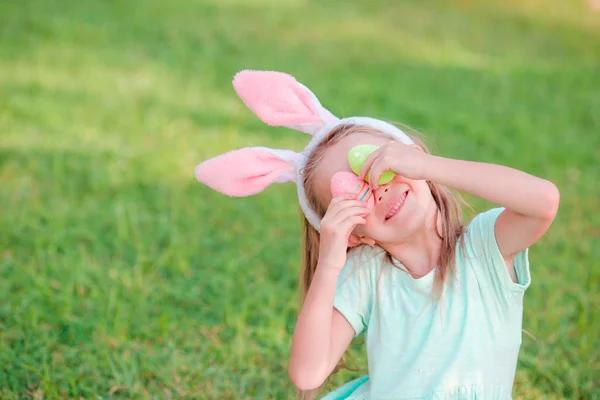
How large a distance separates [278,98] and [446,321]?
704 millimetres

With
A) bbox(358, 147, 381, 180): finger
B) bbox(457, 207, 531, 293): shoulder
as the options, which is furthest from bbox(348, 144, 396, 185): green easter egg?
bbox(457, 207, 531, 293): shoulder

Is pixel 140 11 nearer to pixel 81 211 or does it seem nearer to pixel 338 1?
pixel 338 1

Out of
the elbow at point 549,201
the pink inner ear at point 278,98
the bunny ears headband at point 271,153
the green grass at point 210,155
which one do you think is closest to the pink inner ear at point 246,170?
the bunny ears headband at point 271,153

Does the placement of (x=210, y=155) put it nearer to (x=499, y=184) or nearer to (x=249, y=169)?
(x=249, y=169)

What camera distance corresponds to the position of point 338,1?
7488 millimetres

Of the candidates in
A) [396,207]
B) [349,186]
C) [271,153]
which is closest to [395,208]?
[396,207]

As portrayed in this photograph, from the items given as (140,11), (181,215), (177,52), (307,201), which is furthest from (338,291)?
(140,11)

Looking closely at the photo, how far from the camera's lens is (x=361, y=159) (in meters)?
1.86

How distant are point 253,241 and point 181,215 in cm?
40

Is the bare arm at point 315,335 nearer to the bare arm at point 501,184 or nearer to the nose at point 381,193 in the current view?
the nose at point 381,193

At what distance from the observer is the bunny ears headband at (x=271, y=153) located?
6.79 feet

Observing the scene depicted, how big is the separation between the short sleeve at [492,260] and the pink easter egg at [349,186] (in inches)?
12.7

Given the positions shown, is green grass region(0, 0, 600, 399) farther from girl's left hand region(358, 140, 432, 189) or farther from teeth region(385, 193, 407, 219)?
girl's left hand region(358, 140, 432, 189)

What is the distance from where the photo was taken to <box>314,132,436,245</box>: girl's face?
1.90 metres
